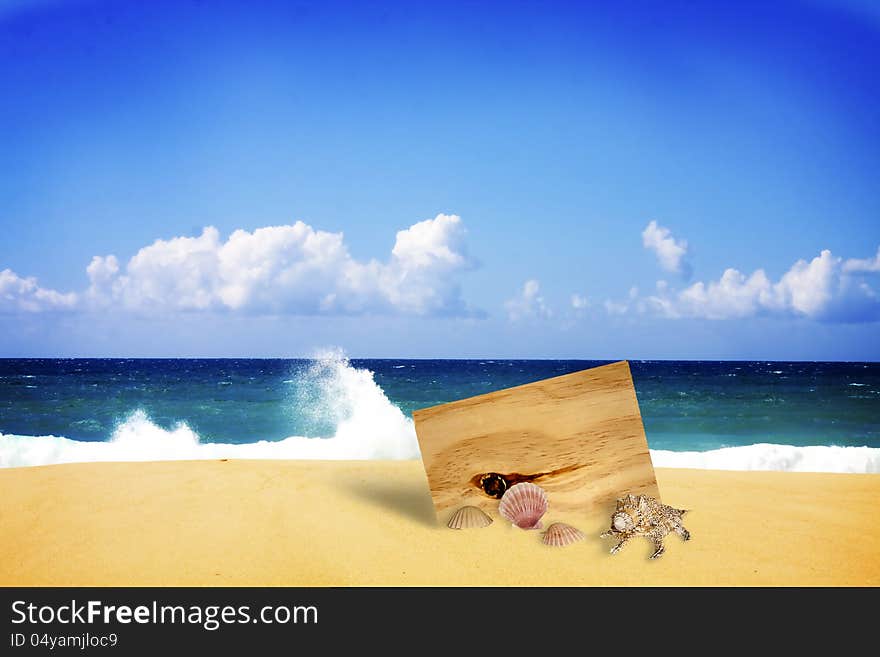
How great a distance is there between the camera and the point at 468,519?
3.98 m

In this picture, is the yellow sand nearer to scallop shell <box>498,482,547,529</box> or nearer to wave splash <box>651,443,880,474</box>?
scallop shell <box>498,482,547,529</box>

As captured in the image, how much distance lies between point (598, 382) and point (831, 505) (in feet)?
7.38

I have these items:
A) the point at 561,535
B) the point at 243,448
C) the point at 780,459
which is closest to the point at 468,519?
the point at 561,535

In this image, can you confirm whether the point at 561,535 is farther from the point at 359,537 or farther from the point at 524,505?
the point at 359,537

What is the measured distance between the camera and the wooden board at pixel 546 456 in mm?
4113

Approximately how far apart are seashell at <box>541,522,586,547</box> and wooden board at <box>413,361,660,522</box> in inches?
13.9

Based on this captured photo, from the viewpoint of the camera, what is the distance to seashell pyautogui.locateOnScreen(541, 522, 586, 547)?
12.0 ft

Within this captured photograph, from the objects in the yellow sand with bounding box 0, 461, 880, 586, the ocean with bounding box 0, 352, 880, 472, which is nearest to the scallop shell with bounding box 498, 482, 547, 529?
the yellow sand with bounding box 0, 461, 880, 586

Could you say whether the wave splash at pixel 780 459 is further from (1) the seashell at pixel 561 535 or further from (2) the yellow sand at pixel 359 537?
(1) the seashell at pixel 561 535

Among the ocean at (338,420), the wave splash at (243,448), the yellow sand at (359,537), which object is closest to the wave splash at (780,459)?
the ocean at (338,420)

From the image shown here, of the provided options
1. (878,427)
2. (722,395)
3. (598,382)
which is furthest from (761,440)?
(598,382)

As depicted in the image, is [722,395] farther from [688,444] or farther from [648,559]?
[648,559]

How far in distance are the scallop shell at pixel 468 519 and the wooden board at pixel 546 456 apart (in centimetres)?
9

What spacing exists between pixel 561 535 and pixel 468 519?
63cm
